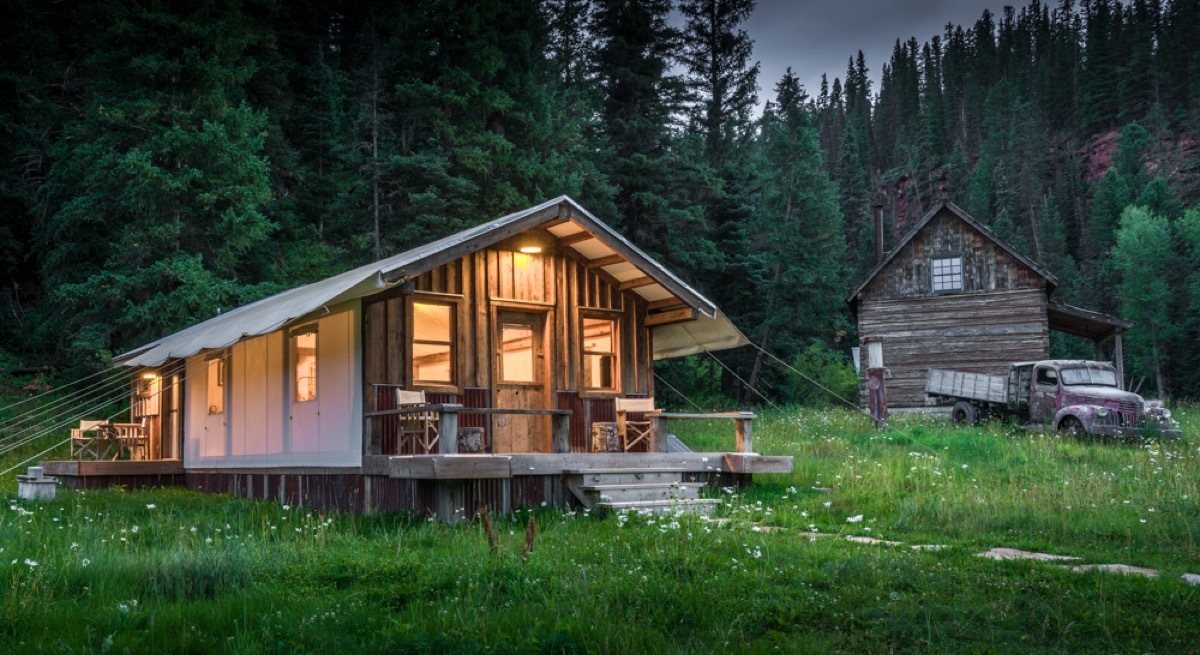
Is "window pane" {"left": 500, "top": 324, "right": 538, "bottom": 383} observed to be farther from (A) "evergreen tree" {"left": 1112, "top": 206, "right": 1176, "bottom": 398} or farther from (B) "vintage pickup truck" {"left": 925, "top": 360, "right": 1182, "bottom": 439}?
(A) "evergreen tree" {"left": 1112, "top": 206, "right": 1176, "bottom": 398}

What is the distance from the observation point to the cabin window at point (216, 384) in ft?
61.1

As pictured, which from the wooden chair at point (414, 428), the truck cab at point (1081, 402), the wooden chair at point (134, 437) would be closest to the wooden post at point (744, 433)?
the wooden chair at point (414, 428)

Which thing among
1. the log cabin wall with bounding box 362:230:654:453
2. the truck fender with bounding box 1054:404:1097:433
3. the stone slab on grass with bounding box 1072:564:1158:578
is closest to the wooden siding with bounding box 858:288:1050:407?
the truck fender with bounding box 1054:404:1097:433

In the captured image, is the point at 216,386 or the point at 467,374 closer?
the point at 467,374

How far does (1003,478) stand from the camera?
14.3 metres

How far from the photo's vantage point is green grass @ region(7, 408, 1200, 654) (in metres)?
5.79

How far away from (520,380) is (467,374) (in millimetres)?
1027

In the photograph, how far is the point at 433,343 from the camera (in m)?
14.6

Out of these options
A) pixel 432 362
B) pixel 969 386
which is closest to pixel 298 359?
pixel 432 362

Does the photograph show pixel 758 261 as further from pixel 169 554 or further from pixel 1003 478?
pixel 169 554

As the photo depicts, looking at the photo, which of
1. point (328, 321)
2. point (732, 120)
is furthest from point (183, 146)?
point (732, 120)

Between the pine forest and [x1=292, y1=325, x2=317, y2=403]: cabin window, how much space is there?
9.13m

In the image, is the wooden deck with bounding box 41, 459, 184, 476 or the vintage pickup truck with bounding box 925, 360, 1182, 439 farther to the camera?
the vintage pickup truck with bounding box 925, 360, 1182, 439

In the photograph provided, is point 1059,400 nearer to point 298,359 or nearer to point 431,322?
point 431,322
